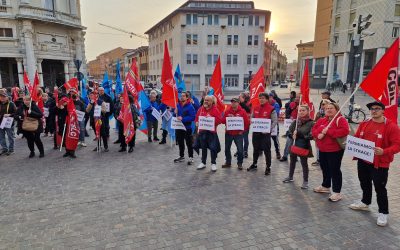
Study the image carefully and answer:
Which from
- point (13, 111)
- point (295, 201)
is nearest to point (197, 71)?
point (13, 111)

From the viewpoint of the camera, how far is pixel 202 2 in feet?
164

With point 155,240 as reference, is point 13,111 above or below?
above

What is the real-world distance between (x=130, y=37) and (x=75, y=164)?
311 ft

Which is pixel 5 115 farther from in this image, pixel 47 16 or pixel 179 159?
pixel 47 16

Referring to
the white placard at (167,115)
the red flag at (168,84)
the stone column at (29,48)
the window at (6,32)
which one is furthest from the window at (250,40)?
the red flag at (168,84)

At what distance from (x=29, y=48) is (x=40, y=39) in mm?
2280

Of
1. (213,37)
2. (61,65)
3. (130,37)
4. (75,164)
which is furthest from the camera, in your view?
(130,37)

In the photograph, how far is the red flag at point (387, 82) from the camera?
4277 millimetres

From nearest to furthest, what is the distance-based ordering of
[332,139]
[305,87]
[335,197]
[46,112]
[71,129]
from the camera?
1. [332,139]
2. [335,197]
3. [305,87]
4. [71,129]
5. [46,112]

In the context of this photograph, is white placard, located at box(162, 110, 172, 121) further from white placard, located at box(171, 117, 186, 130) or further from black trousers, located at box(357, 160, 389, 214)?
black trousers, located at box(357, 160, 389, 214)

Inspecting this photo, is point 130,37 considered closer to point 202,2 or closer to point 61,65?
point 202,2

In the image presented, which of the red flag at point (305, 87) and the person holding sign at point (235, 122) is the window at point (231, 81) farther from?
the person holding sign at point (235, 122)

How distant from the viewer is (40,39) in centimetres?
3181

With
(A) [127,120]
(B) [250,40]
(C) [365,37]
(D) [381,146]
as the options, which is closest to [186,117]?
(A) [127,120]
